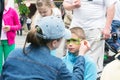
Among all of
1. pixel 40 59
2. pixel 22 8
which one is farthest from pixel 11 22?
pixel 22 8

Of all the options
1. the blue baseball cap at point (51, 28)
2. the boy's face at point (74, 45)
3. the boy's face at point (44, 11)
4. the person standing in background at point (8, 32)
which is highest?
the blue baseball cap at point (51, 28)

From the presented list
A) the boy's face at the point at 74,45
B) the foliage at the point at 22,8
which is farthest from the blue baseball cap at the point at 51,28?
the foliage at the point at 22,8

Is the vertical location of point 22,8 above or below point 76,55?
below

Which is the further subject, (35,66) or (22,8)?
(22,8)

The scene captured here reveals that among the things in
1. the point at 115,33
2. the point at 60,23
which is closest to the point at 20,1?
the point at 115,33

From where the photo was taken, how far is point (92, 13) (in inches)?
209

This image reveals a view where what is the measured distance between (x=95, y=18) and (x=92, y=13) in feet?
0.23

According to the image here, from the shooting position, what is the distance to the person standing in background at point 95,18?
17.3ft

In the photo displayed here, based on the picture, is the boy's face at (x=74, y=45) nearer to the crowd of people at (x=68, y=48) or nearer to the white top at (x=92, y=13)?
the crowd of people at (x=68, y=48)

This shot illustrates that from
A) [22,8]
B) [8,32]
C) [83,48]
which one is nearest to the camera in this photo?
[83,48]

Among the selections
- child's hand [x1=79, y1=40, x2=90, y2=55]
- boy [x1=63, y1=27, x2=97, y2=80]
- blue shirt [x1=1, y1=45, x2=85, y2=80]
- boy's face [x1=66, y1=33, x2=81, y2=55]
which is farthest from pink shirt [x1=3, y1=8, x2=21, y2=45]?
blue shirt [x1=1, y1=45, x2=85, y2=80]

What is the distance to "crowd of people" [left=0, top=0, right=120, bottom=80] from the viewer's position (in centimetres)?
326

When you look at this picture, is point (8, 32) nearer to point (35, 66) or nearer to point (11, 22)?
point (11, 22)

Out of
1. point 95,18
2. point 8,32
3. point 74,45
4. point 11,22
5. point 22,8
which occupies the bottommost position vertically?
point 22,8
